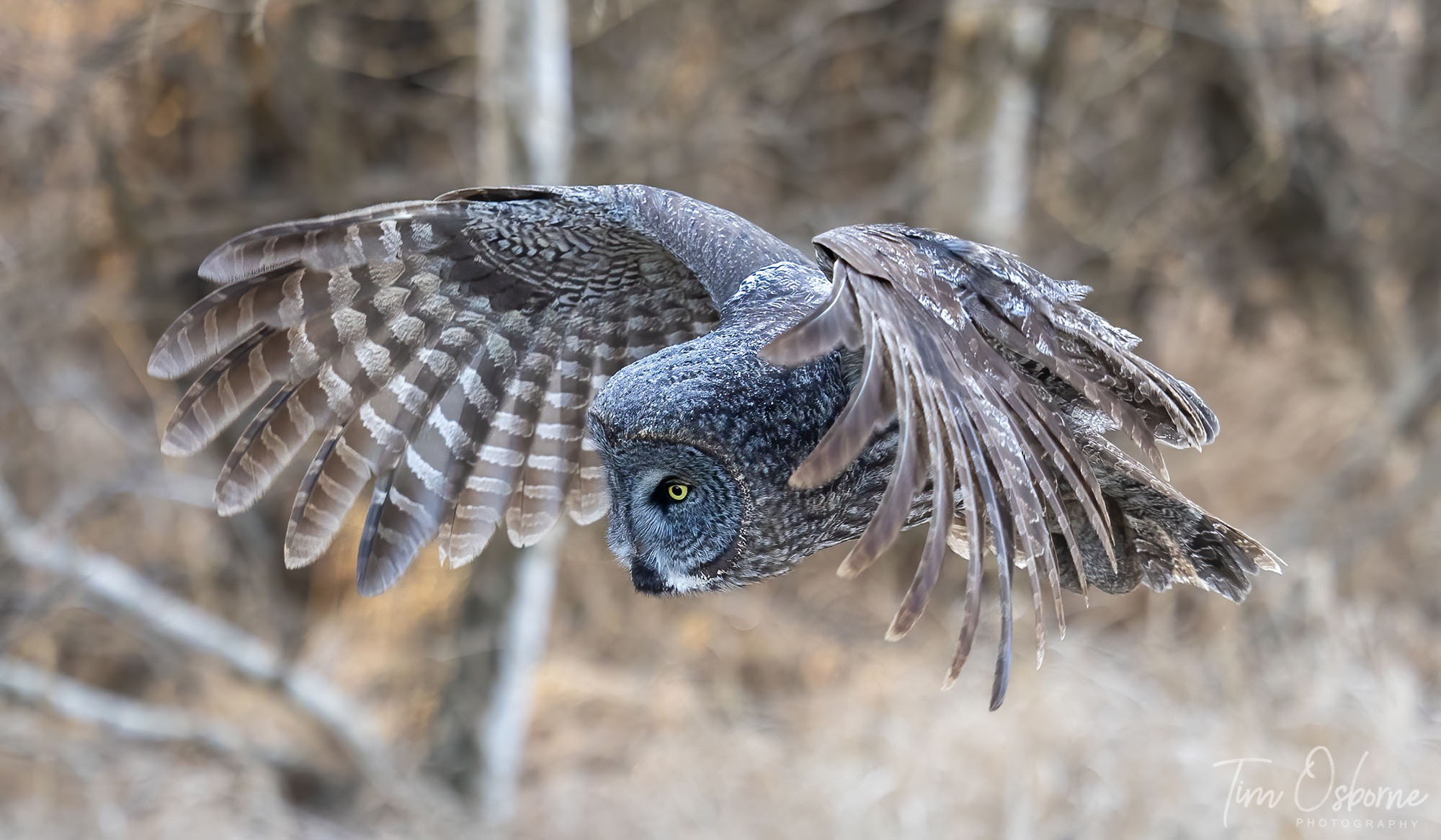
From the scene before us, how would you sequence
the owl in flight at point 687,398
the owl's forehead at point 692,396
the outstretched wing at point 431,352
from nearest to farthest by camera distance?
the owl in flight at point 687,398 < the owl's forehead at point 692,396 < the outstretched wing at point 431,352

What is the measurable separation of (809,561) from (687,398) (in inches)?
229

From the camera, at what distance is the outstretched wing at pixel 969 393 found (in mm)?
1892

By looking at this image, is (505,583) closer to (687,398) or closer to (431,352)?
(431,352)

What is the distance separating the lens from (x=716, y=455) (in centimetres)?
251

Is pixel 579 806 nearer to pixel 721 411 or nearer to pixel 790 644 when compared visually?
pixel 790 644

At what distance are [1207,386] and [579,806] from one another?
4778mm

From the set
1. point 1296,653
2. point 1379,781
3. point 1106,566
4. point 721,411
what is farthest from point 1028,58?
point 721,411

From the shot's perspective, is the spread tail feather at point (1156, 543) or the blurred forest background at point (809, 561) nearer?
the spread tail feather at point (1156, 543)

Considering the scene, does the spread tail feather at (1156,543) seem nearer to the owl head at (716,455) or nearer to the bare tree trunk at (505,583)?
the owl head at (716,455)

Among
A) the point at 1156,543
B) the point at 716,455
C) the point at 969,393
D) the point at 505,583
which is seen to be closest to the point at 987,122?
the point at 505,583

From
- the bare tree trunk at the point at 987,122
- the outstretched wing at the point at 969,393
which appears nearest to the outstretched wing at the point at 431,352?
the outstretched wing at the point at 969,393

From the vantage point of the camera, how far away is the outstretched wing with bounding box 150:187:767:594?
308 centimetres

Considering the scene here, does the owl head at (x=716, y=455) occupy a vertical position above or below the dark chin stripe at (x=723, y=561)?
above

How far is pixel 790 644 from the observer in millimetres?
7902
